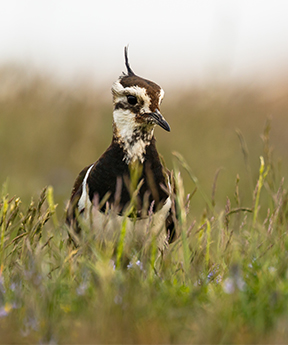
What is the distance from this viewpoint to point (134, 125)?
3613 mm

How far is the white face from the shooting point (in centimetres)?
357

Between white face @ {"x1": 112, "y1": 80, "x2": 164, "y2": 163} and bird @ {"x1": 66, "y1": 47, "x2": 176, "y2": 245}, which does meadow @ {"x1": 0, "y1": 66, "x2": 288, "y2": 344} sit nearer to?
bird @ {"x1": 66, "y1": 47, "x2": 176, "y2": 245}

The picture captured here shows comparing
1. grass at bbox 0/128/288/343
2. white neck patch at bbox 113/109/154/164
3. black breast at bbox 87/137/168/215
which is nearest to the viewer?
grass at bbox 0/128/288/343

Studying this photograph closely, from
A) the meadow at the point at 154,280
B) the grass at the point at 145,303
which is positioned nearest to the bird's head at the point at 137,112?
the meadow at the point at 154,280

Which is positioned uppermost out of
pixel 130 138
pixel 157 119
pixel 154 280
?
pixel 157 119

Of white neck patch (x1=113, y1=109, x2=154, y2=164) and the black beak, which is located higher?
the black beak

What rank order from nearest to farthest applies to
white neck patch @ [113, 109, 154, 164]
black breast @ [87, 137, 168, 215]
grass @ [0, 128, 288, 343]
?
grass @ [0, 128, 288, 343]
black breast @ [87, 137, 168, 215]
white neck patch @ [113, 109, 154, 164]

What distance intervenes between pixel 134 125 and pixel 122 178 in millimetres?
404

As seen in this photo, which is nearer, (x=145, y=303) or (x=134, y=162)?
(x=145, y=303)

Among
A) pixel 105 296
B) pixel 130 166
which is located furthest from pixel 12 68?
pixel 105 296

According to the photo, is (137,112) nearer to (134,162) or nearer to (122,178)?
(134,162)

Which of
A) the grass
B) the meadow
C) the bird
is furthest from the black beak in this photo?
the grass

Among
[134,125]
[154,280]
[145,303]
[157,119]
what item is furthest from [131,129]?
[145,303]

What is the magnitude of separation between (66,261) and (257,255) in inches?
35.5
